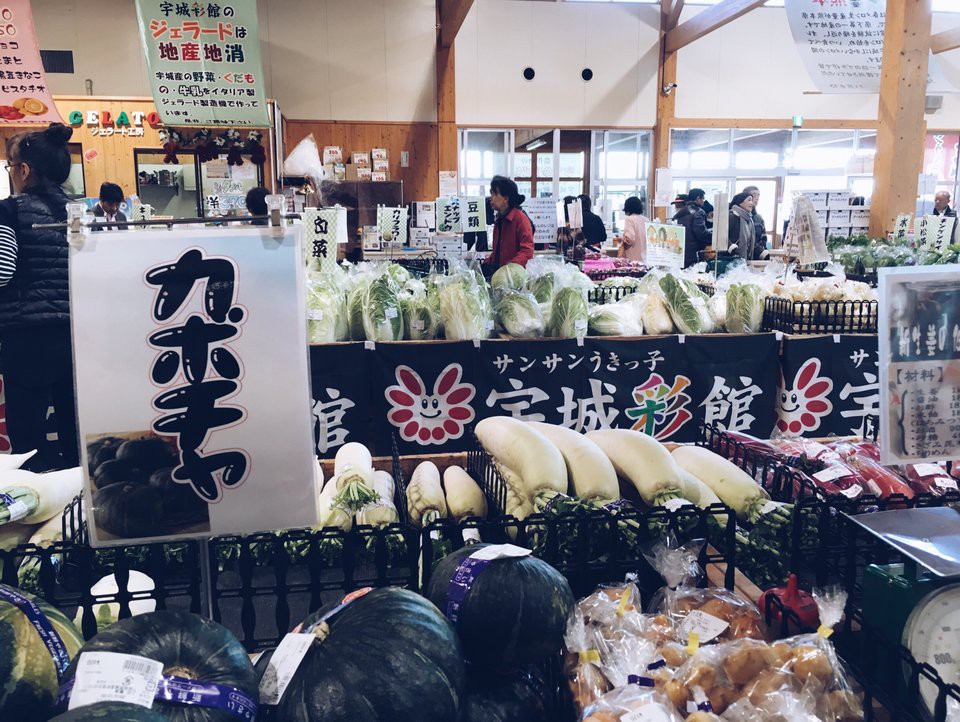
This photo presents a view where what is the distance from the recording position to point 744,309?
158 inches

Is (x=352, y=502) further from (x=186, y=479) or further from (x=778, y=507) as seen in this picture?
(x=778, y=507)

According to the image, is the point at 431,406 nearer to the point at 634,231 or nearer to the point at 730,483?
the point at 730,483

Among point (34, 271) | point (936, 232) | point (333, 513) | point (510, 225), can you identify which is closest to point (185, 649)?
point (333, 513)

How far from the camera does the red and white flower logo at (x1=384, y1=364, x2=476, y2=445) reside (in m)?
3.65

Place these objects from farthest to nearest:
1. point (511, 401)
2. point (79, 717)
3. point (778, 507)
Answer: point (511, 401), point (778, 507), point (79, 717)

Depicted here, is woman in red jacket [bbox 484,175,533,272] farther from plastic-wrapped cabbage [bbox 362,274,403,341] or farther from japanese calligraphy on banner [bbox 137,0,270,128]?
plastic-wrapped cabbage [bbox 362,274,403,341]

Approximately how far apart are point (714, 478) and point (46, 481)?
1.60 metres

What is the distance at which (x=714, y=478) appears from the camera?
185cm

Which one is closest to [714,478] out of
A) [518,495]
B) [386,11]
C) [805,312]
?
[518,495]

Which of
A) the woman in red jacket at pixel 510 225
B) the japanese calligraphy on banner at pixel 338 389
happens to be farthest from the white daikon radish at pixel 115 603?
the woman in red jacket at pixel 510 225

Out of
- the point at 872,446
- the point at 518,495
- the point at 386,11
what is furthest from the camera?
the point at 386,11

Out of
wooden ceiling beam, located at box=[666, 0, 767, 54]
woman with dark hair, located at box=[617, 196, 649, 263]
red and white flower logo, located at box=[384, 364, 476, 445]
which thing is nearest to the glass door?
woman with dark hair, located at box=[617, 196, 649, 263]

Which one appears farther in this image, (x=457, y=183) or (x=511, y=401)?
(x=457, y=183)

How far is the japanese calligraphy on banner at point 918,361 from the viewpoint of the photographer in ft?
4.69
